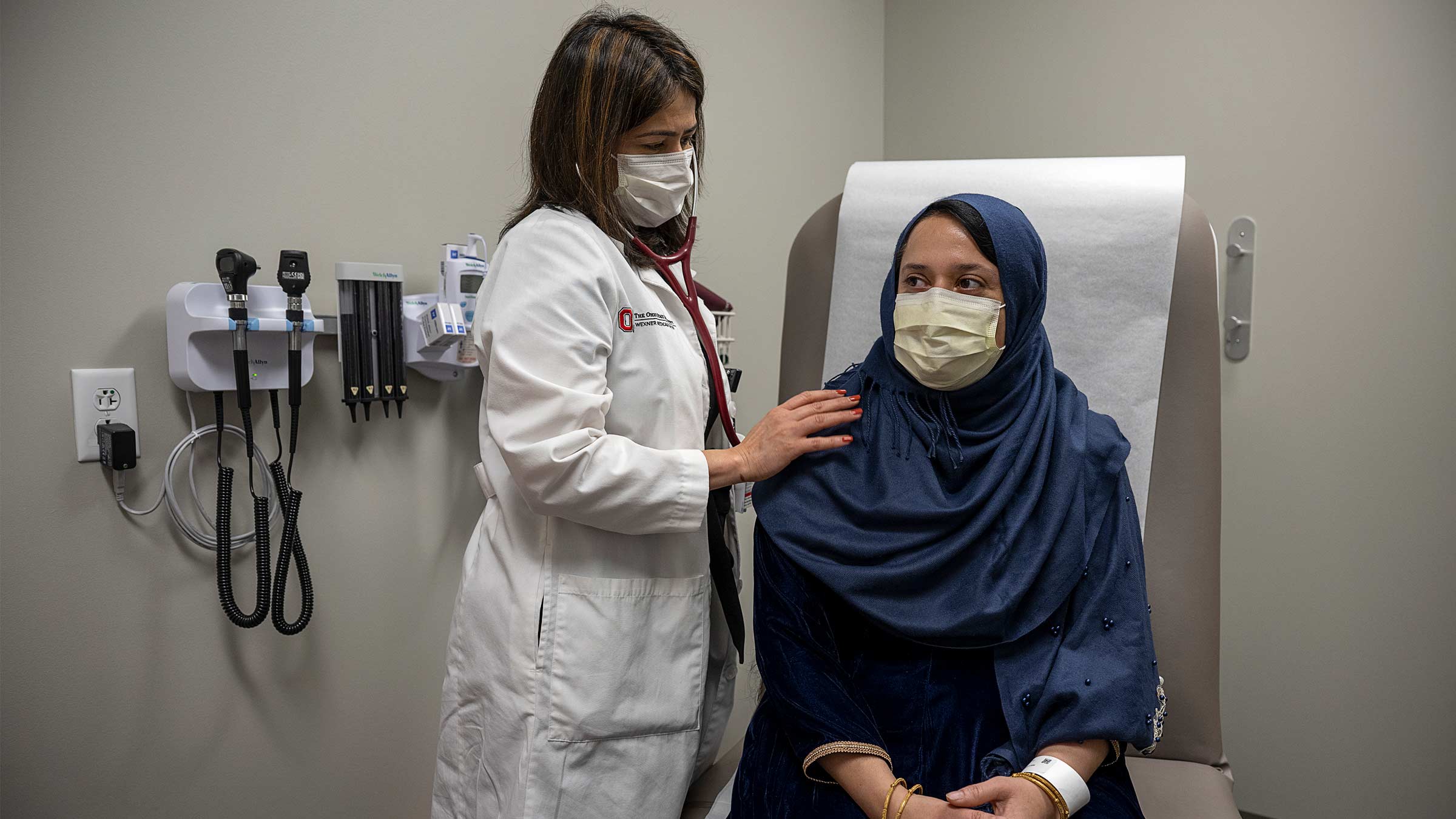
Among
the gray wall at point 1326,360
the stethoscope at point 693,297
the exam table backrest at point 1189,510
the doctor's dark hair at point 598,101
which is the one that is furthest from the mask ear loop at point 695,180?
the gray wall at point 1326,360

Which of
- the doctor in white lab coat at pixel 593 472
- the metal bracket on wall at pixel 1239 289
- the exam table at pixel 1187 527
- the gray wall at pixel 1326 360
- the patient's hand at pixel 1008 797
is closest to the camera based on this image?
the patient's hand at pixel 1008 797

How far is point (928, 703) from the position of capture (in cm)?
115

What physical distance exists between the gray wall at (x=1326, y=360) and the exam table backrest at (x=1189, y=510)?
0.98 meters

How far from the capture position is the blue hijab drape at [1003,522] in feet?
3.60

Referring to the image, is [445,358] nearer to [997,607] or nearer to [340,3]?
[340,3]

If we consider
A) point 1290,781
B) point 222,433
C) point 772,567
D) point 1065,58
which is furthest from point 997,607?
point 1065,58

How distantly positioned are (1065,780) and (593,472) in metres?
0.66

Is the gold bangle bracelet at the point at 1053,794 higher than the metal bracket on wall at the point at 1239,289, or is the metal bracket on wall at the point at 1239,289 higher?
the metal bracket on wall at the point at 1239,289

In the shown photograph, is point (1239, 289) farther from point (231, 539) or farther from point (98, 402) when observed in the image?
point (98, 402)

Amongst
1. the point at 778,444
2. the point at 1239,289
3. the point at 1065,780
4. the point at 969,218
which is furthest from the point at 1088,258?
the point at 1239,289

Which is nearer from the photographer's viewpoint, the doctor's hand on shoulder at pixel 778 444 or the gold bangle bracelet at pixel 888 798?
the gold bangle bracelet at pixel 888 798

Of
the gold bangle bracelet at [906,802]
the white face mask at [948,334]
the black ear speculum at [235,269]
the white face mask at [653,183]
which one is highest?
the white face mask at [653,183]

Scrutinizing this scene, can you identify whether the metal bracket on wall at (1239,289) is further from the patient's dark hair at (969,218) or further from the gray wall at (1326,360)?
the patient's dark hair at (969,218)

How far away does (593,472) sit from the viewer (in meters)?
1.09
